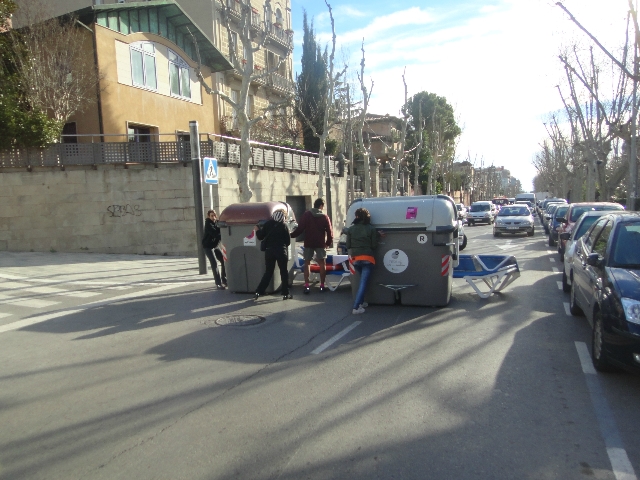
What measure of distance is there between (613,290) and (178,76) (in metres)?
21.5

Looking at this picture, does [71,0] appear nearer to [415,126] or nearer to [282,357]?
[282,357]

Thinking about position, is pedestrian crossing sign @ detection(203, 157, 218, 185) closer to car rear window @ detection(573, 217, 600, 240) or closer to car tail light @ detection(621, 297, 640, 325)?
car rear window @ detection(573, 217, 600, 240)

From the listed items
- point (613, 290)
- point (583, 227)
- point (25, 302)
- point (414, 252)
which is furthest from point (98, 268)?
point (613, 290)

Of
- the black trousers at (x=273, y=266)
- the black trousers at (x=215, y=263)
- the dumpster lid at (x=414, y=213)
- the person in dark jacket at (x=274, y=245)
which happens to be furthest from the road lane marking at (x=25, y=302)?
the dumpster lid at (x=414, y=213)

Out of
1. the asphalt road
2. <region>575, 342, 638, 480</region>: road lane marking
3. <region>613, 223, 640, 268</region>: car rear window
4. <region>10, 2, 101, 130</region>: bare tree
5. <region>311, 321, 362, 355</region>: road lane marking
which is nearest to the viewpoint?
<region>575, 342, 638, 480</region>: road lane marking

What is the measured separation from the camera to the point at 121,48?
797 inches

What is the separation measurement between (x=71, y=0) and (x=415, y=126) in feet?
114

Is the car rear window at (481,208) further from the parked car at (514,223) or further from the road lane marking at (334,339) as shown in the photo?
the road lane marking at (334,339)

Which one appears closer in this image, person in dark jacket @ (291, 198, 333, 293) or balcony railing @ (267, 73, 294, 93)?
person in dark jacket @ (291, 198, 333, 293)

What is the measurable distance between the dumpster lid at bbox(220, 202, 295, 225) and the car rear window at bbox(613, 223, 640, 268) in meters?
6.01

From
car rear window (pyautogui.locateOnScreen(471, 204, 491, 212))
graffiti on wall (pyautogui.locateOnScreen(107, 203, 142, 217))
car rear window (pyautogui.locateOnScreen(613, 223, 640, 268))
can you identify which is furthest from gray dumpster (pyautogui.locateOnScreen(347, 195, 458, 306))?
car rear window (pyautogui.locateOnScreen(471, 204, 491, 212))

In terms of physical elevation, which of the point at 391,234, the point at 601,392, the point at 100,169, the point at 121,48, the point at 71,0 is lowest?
the point at 601,392

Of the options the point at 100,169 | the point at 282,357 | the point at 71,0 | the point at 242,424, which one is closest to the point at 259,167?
the point at 100,169

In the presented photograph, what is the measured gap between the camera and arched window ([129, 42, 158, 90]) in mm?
20781
